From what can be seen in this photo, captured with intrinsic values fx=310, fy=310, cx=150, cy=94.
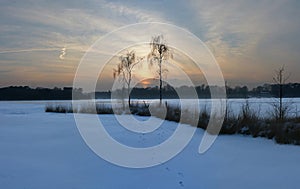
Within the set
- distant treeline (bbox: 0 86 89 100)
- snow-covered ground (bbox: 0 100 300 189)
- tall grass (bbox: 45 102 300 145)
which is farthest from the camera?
distant treeline (bbox: 0 86 89 100)

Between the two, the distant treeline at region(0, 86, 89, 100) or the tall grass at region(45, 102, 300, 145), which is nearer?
the tall grass at region(45, 102, 300, 145)

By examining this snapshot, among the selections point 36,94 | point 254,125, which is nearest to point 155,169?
point 254,125

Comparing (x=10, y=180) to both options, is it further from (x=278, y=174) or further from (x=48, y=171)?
(x=278, y=174)

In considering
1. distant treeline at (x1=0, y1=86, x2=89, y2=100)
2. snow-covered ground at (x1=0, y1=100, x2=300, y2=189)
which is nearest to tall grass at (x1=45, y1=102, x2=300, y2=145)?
snow-covered ground at (x1=0, y1=100, x2=300, y2=189)

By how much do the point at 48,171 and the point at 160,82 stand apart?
20.4 m

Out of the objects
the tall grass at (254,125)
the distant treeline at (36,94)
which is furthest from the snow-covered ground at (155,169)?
the distant treeline at (36,94)

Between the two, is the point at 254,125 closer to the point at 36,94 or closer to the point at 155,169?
the point at 155,169

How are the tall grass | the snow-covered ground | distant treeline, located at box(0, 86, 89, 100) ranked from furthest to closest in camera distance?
distant treeline, located at box(0, 86, 89, 100)
the tall grass
the snow-covered ground

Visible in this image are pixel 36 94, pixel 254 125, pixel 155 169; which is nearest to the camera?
pixel 155 169

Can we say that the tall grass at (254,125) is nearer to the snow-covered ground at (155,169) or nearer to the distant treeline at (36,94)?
the snow-covered ground at (155,169)

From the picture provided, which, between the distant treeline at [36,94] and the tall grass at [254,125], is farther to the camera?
the distant treeline at [36,94]

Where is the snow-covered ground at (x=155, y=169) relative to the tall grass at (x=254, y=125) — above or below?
below

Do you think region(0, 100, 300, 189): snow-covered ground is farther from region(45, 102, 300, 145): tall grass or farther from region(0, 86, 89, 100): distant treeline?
region(0, 86, 89, 100): distant treeline

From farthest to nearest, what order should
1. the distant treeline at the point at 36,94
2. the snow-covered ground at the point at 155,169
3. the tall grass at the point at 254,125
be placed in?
the distant treeline at the point at 36,94 < the tall grass at the point at 254,125 < the snow-covered ground at the point at 155,169
